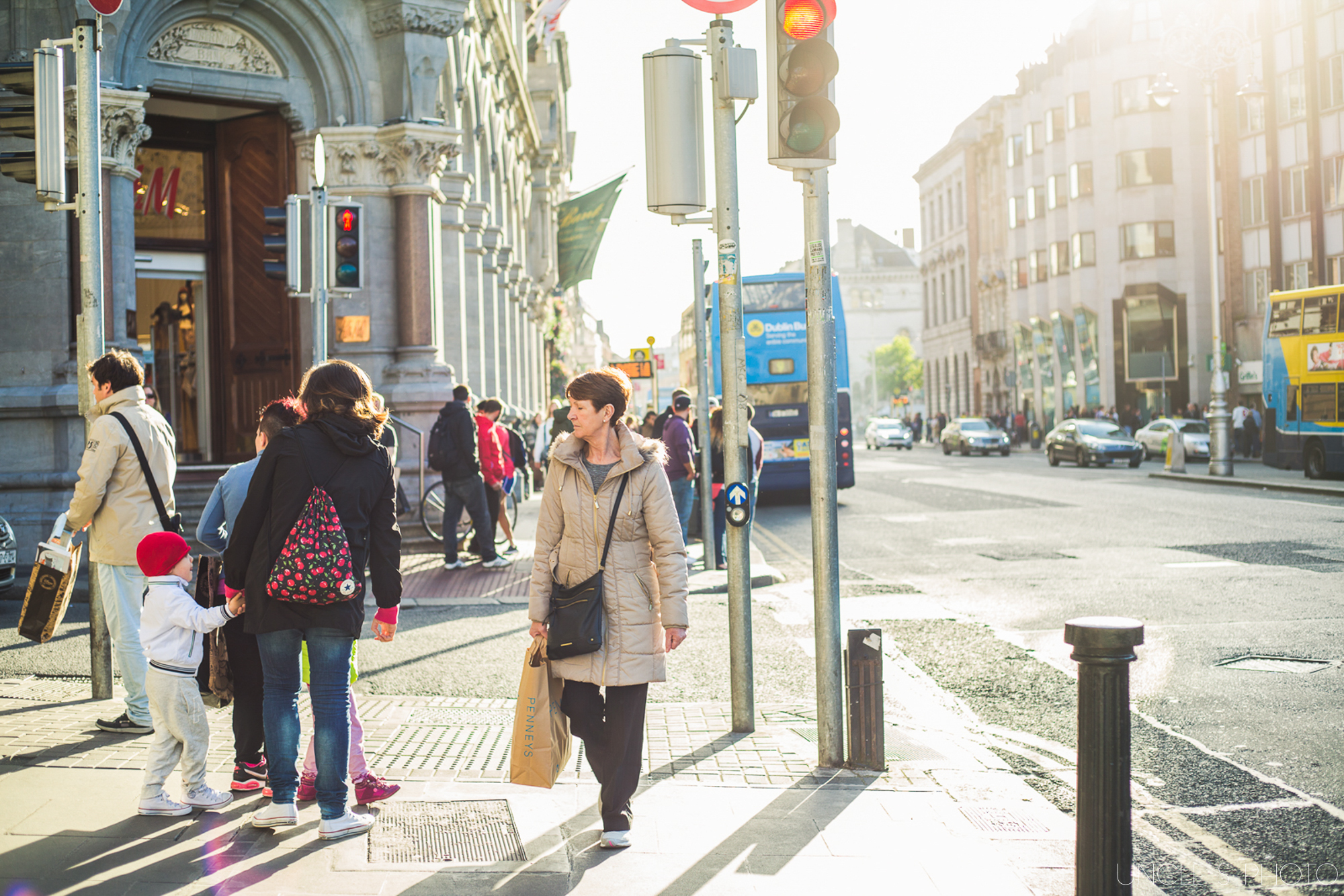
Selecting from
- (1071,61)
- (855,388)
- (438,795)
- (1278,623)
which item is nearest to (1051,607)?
(1278,623)

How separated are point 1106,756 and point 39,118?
6159 millimetres

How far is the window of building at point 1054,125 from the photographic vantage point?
6006 cm

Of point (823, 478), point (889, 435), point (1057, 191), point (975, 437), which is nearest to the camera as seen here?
point (823, 478)

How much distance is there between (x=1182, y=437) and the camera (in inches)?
1313

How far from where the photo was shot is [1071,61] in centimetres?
5812

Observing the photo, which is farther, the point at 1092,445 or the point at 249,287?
the point at 1092,445

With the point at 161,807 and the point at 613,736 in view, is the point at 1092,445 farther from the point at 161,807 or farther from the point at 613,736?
the point at 161,807

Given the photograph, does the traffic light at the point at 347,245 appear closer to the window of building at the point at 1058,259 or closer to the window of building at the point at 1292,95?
the window of building at the point at 1292,95

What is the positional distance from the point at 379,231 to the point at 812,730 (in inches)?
431

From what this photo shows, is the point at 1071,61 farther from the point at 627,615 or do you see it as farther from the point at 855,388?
the point at 855,388

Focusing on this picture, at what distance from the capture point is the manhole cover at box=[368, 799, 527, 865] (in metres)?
4.32

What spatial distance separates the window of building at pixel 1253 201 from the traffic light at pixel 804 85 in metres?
45.6

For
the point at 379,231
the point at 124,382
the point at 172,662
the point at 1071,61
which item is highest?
the point at 1071,61

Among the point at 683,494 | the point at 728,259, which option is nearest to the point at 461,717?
the point at 728,259
